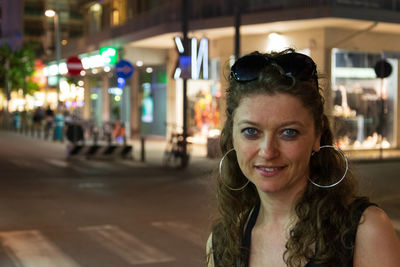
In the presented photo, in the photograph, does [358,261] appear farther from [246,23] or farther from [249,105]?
[246,23]

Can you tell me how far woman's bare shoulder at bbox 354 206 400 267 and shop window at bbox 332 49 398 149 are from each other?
2067 cm

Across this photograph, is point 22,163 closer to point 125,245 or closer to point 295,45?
point 295,45

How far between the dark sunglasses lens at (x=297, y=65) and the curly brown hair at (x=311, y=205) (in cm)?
2

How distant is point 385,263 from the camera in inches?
71.6

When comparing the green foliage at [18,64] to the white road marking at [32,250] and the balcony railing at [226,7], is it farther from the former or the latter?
the white road marking at [32,250]

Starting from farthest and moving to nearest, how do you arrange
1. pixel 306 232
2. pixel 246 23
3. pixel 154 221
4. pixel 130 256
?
pixel 246 23 < pixel 154 221 < pixel 130 256 < pixel 306 232

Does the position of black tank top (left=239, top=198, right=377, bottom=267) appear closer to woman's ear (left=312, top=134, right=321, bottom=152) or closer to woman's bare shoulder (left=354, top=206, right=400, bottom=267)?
woman's bare shoulder (left=354, top=206, right=400, bottom=267)

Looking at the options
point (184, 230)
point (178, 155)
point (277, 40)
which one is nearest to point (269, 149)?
point (184, 230)

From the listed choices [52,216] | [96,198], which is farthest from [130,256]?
[96,198]

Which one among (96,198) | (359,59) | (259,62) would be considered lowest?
(96,198)

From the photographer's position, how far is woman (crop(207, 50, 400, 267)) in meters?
1.86

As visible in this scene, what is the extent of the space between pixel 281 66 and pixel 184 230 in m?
7.00

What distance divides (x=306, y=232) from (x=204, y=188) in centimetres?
1133

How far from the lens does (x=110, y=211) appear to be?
34.3 feet
